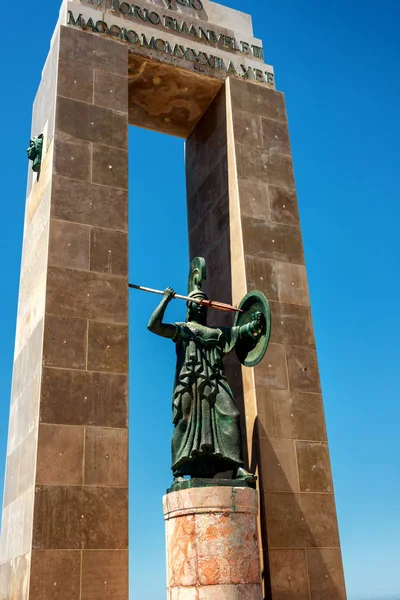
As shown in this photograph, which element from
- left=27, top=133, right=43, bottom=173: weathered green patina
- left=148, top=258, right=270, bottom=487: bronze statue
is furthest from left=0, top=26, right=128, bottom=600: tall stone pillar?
left=148, top=258, right=270, bottom=487: bronze statue

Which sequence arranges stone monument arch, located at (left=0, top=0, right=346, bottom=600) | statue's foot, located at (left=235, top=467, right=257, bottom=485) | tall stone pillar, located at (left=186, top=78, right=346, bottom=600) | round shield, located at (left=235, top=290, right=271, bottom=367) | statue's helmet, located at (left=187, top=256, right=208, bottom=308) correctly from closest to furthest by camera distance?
statue's foot, located at (left=235, top=467, right=257, bottom=485), stone monument arch, located at (left=0, top=0, right=346, bottom=600), round shield, located at (left=235, top=290, right=271, bottom=367), tall stone pillar, located at (left=186, top=78, right=346, bottom=600), statue's helmet, located at (left=187, top=256, right=208, bottom=308)

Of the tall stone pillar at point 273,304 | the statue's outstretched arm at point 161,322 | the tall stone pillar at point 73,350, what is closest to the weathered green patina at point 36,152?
the tall stone pillar at point 73,350

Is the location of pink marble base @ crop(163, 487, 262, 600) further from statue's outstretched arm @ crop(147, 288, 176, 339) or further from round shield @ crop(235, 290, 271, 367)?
statue's outstretched arm @ crop(147, 288, 176, 339)

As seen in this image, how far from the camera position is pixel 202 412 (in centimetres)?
1123

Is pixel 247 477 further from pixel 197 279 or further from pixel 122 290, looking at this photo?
pixel 122 290

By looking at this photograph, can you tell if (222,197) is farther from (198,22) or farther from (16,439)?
(16,439)

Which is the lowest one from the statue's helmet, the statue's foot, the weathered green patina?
the statue's foot

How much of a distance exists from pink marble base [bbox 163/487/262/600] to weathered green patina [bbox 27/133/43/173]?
789 cm

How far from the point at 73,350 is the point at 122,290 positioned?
1.59 m

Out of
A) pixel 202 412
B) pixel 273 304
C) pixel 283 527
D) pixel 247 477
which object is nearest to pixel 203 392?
pixel 202 412

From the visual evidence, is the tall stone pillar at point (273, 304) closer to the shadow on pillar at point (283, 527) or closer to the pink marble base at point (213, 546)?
the shadow on pillar at point (283, 527)

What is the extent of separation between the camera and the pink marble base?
376 inches

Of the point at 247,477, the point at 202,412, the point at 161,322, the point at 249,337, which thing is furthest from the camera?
the point at 249,337

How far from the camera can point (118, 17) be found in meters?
15.4
